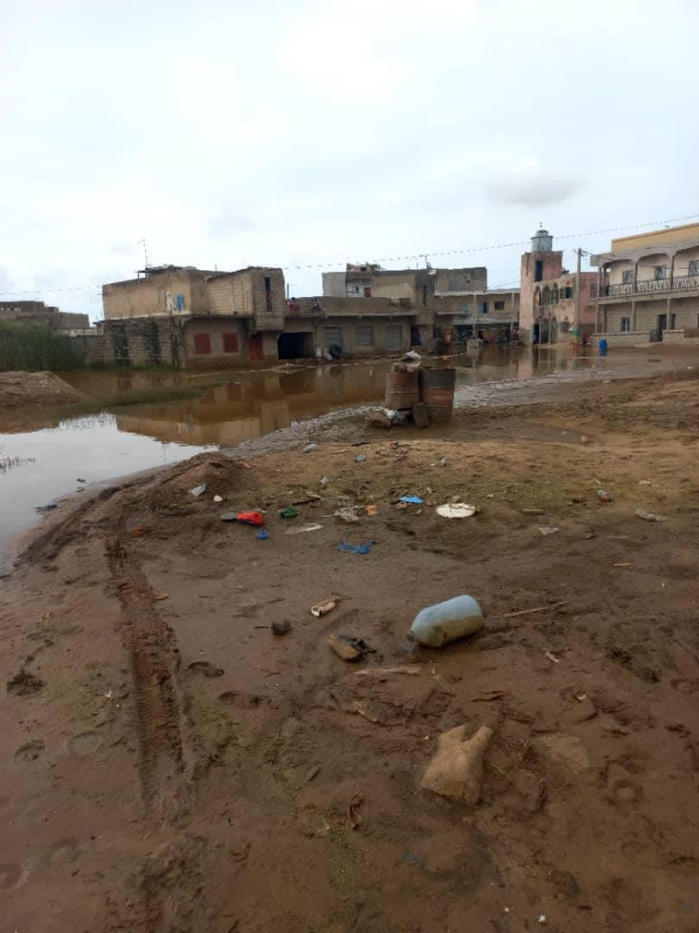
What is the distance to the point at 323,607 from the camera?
4391 mm

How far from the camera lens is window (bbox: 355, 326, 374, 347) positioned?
39.5 metres

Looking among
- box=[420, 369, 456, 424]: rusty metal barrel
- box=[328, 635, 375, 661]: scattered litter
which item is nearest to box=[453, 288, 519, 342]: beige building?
box=[420, 369, 456, 424]: rusty metal barrel

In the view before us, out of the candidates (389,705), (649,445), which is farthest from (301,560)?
(649,445)

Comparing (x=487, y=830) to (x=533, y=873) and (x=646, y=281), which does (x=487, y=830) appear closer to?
(x=533, y=873)

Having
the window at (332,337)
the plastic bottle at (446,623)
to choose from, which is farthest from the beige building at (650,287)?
the plastic bottle at (446,623)

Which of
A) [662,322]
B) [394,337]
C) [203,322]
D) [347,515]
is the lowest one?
[347,515]

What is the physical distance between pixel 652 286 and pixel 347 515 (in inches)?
1660

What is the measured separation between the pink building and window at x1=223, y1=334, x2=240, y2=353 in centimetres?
2747

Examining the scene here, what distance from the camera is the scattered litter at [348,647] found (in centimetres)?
372

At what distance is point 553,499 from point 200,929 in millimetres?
5248

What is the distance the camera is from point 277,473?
8141 mm

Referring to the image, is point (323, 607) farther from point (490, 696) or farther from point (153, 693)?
point (490, 696)

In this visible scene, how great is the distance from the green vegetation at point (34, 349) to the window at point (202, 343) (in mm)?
5674

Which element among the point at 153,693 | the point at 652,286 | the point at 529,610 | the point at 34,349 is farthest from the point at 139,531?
the point at 652,286
